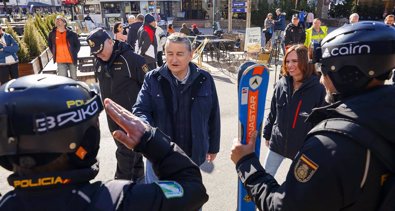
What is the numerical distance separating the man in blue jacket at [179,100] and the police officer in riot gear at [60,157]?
142 cm

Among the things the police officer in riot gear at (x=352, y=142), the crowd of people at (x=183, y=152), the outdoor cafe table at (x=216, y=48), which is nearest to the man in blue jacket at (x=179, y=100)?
the crowd of people at (x=183, y=152)

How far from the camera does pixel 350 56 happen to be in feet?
5.15

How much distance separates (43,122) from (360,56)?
4.68 feet

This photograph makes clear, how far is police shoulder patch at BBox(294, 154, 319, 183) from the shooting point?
1390 mm

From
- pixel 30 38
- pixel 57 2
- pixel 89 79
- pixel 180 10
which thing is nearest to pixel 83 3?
pixel 180 10

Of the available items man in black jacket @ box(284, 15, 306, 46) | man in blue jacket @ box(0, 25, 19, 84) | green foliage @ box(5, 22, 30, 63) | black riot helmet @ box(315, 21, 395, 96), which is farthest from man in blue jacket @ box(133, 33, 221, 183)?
man in black jacket @ box(284, 15, 306, 46)

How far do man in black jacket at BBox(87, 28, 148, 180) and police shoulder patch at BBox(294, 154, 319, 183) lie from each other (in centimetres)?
291

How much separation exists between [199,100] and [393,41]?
164cm

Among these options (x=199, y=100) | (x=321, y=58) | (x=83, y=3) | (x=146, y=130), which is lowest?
(x=199, y=100)

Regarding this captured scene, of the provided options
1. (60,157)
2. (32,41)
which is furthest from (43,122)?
(32,41)

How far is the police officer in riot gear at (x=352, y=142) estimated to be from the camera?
52.9 inches

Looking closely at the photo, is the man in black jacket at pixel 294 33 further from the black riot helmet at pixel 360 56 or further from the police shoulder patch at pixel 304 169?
the police shoulder patch at pixel 304 169

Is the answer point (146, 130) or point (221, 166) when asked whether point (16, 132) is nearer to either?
point (146, 130)

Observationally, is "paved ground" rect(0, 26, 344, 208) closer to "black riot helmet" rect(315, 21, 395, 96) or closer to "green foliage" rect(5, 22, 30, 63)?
"black riot helmet" rect(315, 21, 395, 96)
